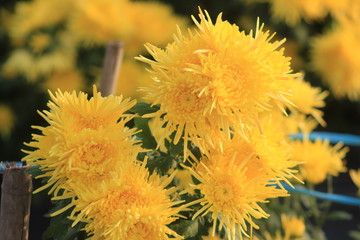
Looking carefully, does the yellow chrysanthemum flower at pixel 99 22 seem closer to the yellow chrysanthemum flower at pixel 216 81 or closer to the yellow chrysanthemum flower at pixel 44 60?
the yellow chrysanthemum flower at pixel 44 60

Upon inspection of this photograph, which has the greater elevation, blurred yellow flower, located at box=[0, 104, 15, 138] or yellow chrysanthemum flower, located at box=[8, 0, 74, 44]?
yellow chrysanthemum flower, located at box=[8, 0, 74, 44]

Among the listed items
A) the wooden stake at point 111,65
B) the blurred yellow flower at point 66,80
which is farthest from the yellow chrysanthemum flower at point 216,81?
the blurred yellow flower at point 66,80

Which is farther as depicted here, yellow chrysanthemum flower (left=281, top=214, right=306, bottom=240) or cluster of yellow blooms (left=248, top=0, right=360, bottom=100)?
cluster of yellow blooms (left=248, top=0, right=360, bottom=100)

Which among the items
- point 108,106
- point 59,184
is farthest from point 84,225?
point 108,106

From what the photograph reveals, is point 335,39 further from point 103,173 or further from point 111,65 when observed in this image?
point 103,173

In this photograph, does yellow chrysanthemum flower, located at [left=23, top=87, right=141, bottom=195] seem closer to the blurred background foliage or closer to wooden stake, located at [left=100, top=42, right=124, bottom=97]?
wooden stake, located at [left=100, top=42, right=124, bottom=97]

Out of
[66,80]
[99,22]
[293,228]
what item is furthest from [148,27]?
[293,228]

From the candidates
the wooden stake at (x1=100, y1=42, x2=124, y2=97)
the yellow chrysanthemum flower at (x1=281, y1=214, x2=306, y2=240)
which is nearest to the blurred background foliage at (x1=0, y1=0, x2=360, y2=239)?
the wooden stake at (x1=100, y1=42, x2=124, y2=97)
